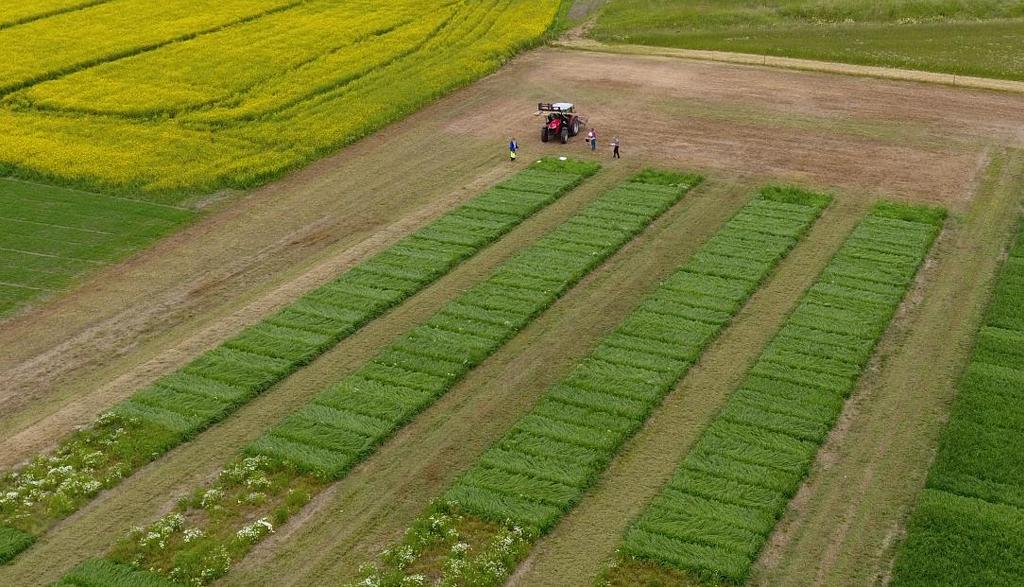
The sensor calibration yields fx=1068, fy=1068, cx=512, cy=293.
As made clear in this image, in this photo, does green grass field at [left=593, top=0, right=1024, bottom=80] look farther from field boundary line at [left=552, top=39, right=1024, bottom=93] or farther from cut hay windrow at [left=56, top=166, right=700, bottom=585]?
cut hay windrow at [left=56, top=166, right=700, bottom=585]

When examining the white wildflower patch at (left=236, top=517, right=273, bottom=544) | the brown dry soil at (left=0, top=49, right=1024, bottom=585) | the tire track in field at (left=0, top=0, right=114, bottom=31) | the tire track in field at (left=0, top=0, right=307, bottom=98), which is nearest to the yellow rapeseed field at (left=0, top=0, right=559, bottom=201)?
the tire track in field at (left=0, top=0, right=307, bottom=98)

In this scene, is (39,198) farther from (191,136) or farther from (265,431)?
(265,431)

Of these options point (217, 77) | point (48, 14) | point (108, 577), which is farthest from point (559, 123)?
point (48, 14)

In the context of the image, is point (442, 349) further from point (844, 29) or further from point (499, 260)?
point (844, 29)

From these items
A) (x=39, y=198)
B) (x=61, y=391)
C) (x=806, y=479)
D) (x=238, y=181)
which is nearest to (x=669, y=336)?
(x=806, y=479)

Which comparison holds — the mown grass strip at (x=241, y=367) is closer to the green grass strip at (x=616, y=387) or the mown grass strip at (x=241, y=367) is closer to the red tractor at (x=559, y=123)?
the red tractor at (x=559, y=123)

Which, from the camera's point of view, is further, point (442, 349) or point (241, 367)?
point (442, 349)
